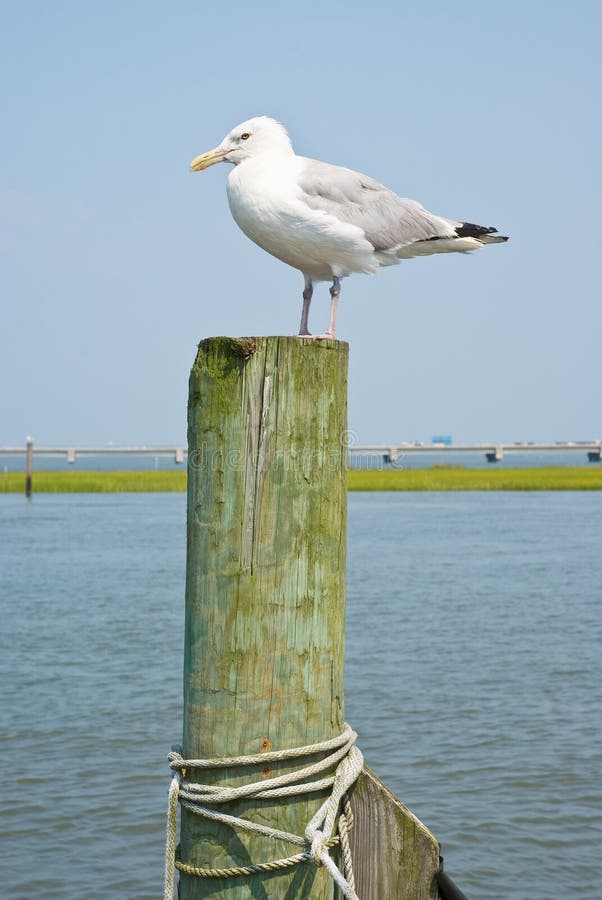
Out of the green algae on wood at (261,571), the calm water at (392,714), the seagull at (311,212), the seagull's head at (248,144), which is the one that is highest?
the seagull's head at (248,144)

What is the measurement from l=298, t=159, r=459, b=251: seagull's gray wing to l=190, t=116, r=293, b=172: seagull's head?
0.62ft

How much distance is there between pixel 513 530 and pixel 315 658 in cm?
2955

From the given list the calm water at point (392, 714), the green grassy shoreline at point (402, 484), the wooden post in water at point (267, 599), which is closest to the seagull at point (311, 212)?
the wooden post in water at point (267, 599)

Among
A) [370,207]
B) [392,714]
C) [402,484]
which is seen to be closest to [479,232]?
[370,207]

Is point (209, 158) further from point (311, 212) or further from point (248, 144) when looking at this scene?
point (311, 212)

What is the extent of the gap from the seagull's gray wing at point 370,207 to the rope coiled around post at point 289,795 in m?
2.47

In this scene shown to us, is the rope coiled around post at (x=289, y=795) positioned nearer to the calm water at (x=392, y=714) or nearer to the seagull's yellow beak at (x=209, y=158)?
the seagull's yellow beak at (x=209, y=158)

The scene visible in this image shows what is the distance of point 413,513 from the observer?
40.9 metres

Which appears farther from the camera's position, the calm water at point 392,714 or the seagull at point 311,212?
the calm water at point 392,714

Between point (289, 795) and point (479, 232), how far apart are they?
358 cm

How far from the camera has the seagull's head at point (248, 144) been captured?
4797mm

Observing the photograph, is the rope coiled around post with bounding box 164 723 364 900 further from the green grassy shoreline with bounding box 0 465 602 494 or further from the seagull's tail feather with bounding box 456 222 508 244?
the green grassy shoreline with bounding box 0 465 602 494

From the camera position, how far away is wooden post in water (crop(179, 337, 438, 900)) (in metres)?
2.81

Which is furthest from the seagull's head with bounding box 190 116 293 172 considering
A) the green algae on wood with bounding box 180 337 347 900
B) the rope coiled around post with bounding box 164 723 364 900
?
the rope coiled around post with bounding box 164 723 364 900
